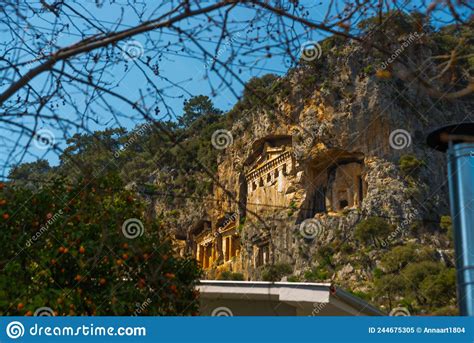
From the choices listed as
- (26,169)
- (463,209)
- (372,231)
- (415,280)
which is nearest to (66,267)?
(26,169)

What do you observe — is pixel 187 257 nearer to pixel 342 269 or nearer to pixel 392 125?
pixel 342 269

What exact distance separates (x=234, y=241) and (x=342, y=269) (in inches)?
522

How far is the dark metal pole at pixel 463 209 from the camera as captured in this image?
764 centimetres

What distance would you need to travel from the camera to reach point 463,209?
7.93 meters

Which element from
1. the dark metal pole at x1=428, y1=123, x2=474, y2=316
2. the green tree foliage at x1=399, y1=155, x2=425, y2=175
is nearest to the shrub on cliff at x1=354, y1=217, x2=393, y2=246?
the green tree foliage at x1=399, y1=155, x2=425, y2=175

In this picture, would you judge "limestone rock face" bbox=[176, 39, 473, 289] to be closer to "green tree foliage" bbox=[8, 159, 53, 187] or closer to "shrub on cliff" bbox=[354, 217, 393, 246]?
"shrub on cliff" bbox=[354, 217, 393, 246]

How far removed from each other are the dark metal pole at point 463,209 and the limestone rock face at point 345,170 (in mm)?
34835

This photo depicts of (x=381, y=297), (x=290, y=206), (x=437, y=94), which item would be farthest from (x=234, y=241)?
(x=437, y=94)

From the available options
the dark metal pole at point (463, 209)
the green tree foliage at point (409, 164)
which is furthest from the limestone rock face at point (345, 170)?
the dark metal pole at point (463, 209)

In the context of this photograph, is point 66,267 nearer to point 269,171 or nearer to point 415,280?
point 415,280

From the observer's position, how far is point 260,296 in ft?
26.8

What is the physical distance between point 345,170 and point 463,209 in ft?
133

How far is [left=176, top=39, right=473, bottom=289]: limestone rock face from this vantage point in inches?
1753

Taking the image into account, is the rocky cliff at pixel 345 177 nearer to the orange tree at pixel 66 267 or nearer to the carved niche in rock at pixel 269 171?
the carved niche in rock at pixel 269 171
